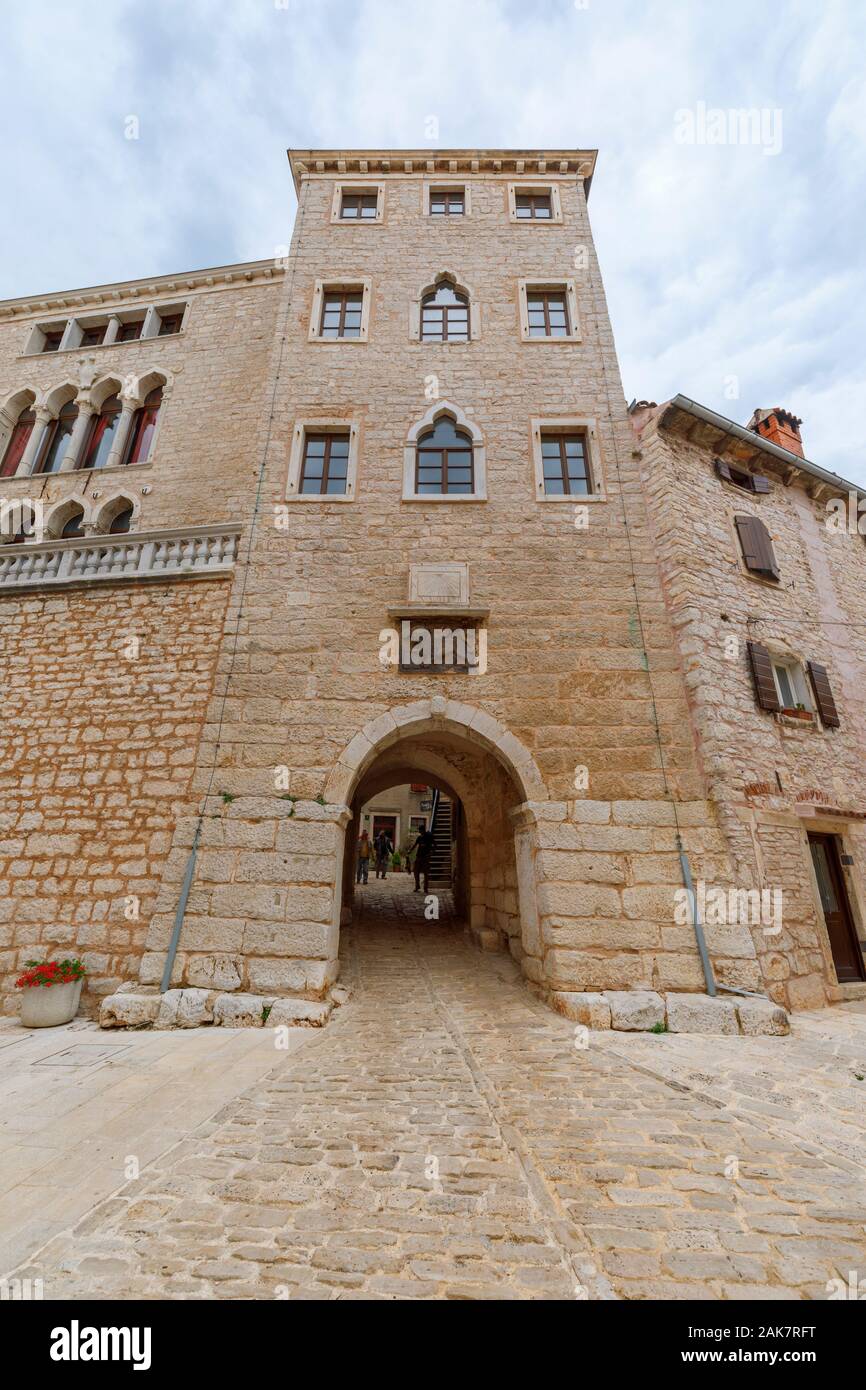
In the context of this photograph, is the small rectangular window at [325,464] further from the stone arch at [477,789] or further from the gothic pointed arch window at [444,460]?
the stone arch at [477,789]

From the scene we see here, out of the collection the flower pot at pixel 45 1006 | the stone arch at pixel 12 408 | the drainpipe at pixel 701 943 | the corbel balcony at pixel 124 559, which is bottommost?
the flower pot at pixel 45 1006

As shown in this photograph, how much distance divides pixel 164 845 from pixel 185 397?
11.0m

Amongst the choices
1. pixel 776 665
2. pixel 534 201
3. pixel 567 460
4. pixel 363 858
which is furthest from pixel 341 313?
pixel 363 858

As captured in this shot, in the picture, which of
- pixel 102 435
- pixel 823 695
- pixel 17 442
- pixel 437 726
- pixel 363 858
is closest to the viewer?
pixel 437 726

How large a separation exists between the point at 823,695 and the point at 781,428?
765 cm

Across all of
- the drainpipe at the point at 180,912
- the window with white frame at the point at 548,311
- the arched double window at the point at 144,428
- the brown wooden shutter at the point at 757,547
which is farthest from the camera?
the arched double window at the point at 144,428

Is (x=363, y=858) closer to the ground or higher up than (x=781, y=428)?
closer to the ground

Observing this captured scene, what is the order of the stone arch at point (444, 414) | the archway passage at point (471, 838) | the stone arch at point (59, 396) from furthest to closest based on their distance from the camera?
the stone arch at point (59, 396)
the stone arch at point (444, 414)
the archway passage at point (471, 838)

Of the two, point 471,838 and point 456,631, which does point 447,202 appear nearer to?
point 456,631

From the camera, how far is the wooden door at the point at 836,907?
716 centimetres

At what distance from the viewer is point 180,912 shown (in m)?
5.68

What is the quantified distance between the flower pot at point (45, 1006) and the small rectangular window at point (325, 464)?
6.93m

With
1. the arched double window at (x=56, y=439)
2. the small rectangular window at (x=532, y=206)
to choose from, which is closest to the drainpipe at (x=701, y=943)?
the small rectangular window at (x=532, y=206)
